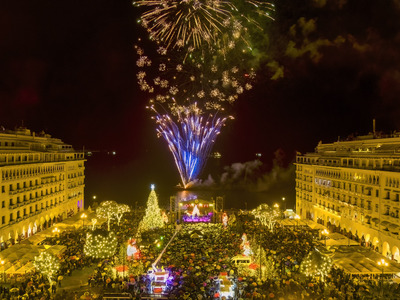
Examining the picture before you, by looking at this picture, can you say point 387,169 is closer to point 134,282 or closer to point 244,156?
point 134,282

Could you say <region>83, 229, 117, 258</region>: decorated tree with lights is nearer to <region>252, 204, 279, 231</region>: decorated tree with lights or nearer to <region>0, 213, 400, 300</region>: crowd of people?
<region>0, 213, 400, 300</region>: crowd of people

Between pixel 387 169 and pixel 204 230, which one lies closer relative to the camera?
pixel 387 169

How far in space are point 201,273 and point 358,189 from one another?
20395 mm

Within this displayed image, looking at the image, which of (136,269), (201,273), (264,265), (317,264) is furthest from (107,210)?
(317,264)

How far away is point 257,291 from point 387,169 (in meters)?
17.8

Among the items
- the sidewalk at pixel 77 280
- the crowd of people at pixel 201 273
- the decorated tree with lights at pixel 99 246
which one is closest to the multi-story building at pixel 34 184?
the crowd of people at pixel 201 273

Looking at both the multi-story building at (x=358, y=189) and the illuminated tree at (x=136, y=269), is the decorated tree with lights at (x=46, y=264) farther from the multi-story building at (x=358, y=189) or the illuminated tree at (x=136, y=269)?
the multi-story building at (x=358, y=189)

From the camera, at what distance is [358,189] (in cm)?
3916

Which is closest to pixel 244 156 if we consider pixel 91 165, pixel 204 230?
pixel 91 165

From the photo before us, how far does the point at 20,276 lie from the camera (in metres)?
26.2

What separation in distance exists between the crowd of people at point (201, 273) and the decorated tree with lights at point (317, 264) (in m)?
0.79

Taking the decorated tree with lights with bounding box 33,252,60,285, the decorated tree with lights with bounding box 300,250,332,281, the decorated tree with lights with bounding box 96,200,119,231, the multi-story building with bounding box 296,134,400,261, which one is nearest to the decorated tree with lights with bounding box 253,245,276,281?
the decorated tree with lights with bounding box 300,250,332,281

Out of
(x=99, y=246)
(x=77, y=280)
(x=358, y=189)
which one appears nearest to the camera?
(x=77, y=280)

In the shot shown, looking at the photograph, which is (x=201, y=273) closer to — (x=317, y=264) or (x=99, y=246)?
(x=99, y=246)
